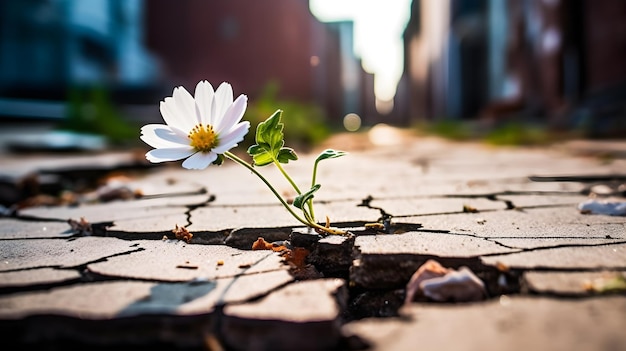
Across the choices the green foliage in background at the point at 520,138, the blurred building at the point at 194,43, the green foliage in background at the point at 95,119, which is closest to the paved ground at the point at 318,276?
the green foliage in background at the point at 520,138

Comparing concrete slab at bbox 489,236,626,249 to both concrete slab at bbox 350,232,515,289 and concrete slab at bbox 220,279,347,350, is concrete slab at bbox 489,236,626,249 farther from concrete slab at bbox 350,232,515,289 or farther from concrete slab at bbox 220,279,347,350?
concrete slab at bbox 220,279,347,350

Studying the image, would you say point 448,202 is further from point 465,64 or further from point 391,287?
point 465,64

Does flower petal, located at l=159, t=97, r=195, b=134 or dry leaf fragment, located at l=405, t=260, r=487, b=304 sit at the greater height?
flower petal, located at l=159, t=97, r=195, b=134

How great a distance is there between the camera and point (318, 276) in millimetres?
990

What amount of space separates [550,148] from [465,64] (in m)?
10.6

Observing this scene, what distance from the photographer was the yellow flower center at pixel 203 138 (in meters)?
1.08

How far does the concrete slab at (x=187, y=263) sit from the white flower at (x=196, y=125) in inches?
8.0

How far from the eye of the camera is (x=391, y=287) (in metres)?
0.94

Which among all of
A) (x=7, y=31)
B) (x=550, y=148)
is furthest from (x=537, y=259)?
→ (x=7, y=31)

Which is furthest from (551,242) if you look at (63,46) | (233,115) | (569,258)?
(63,46)

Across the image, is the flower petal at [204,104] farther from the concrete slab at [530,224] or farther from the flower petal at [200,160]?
the concrete slab at [530,224]

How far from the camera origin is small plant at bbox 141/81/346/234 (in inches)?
42.0

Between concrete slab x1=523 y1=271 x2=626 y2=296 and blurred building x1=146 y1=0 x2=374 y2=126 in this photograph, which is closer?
concrete slab x1=523 y1=271 x2=626 y2=296

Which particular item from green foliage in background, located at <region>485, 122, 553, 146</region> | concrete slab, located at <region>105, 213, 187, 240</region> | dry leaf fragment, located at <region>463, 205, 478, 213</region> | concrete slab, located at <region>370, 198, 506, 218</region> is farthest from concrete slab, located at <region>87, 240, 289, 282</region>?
green foliage in background, located at <region>485, 122, 553, 146</region>
